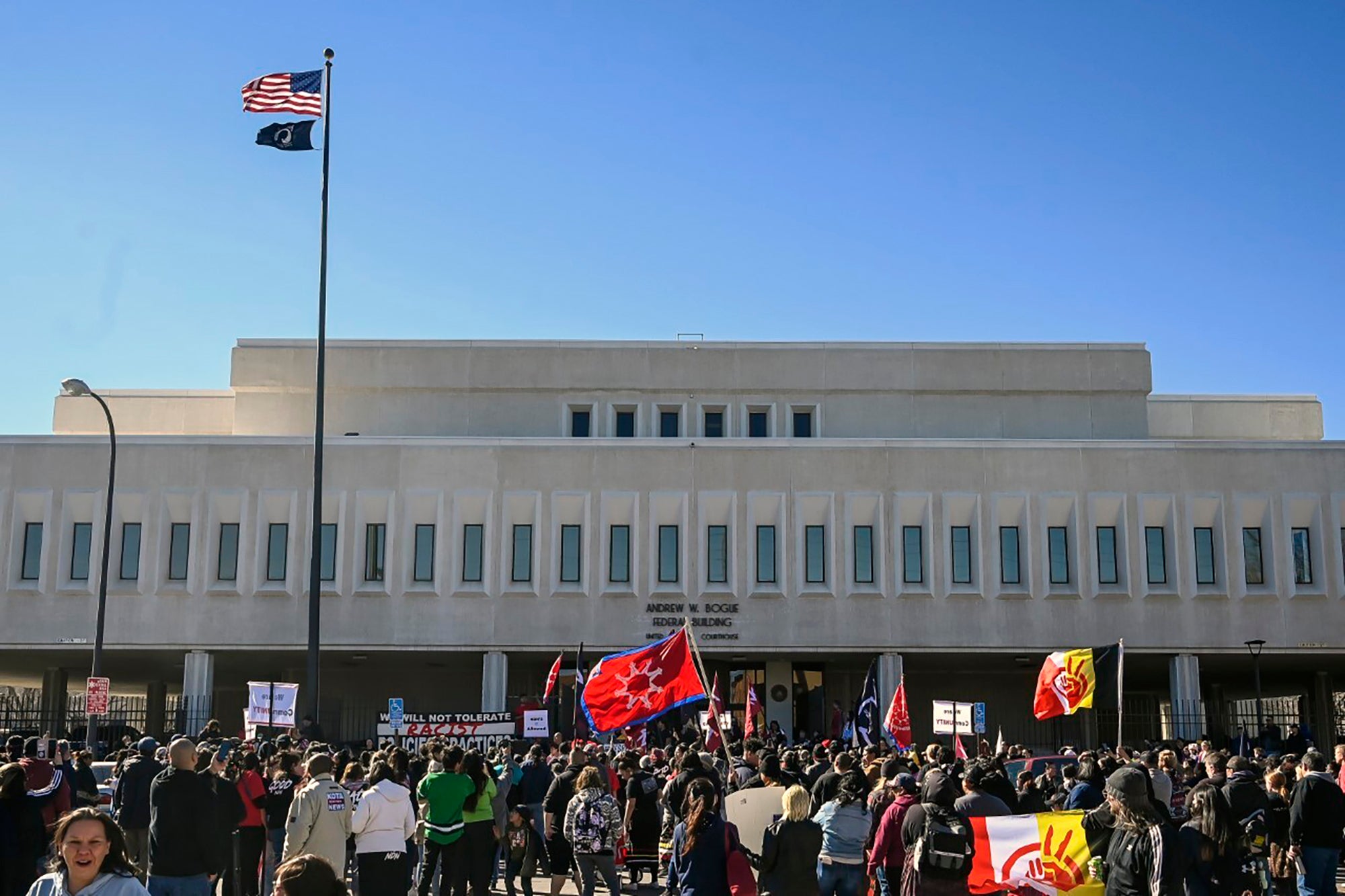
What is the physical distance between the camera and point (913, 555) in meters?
42.2

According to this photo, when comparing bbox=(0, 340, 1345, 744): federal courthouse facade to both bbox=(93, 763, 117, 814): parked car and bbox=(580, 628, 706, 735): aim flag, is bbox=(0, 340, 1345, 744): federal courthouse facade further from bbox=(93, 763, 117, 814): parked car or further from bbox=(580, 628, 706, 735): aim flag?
bbox=(580, 628, 706, 735): aim flag

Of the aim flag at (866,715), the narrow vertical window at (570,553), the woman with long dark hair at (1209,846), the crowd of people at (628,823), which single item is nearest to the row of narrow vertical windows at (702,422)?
the narrow vertical window at (570,553)

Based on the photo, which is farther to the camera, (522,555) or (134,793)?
(522,555)

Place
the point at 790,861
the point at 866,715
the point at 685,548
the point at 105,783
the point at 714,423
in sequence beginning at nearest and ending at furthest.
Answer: the point at 790,861
the point at 105,783
the point at 866,715
the point at 685,548
the point at 714,423

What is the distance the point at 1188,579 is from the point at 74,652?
32.1 meters

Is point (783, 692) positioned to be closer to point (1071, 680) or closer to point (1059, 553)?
point (1059, 553)

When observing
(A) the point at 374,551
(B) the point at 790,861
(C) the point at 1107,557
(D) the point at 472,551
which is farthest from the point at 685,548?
(B) the point at 790,861

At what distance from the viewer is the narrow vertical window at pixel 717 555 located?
1650 inches

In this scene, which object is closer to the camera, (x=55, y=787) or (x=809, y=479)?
(x=55, y=787)

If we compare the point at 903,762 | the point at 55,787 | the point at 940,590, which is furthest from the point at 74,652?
the point at 903,762

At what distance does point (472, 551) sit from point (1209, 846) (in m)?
33.6

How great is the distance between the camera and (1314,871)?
1331cm

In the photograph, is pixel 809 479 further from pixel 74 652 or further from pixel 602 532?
pixel 74 652

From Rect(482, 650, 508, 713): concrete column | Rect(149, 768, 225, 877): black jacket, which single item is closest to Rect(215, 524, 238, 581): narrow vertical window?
Rect(482, 650, 508, 713): concrete column
